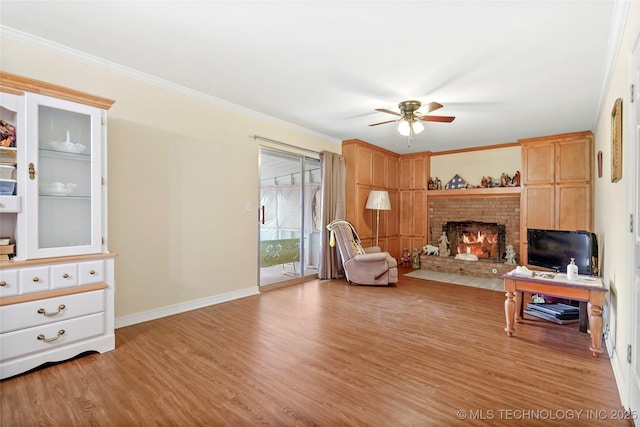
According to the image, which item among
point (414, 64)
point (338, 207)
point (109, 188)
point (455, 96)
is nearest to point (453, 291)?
point (338, 207)

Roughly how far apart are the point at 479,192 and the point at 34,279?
21.8ft

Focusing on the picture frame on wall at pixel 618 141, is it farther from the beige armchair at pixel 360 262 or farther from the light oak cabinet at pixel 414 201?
the light oak cabinet at pixel 414 201

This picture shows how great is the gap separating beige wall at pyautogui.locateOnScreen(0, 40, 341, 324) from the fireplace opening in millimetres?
4552

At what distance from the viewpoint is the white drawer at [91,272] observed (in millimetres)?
2449

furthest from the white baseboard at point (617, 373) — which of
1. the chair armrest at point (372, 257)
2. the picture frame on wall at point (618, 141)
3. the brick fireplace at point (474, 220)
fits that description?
the brick fireplace at point (474, 220)

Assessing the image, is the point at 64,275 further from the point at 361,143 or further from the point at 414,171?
the point at 414,171

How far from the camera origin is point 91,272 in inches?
98.1

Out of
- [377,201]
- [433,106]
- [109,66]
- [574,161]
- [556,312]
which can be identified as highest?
[109,66]

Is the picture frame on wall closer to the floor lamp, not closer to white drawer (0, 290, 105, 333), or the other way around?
the floor lamp

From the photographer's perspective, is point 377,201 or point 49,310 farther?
point 377,201

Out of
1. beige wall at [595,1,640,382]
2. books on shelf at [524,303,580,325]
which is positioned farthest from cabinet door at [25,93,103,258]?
books on shelf at [524,303,580,325]

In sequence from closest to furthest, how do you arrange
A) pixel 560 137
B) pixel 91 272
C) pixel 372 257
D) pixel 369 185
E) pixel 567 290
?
1. pixel 91 272
2. pixel 567 290
3. pixel 372 257
4. pixel 560 137
5. pixel 369 185

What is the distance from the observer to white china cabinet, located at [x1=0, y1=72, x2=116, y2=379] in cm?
217

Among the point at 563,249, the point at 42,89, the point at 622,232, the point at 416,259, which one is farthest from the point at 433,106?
the point at 416,259
